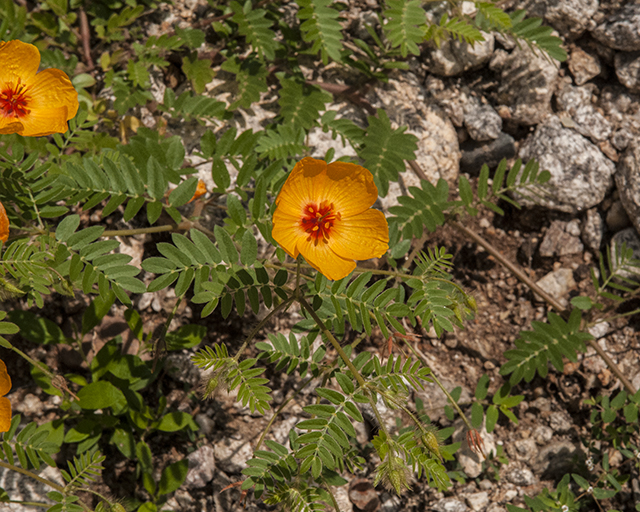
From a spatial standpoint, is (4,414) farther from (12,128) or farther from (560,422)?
(560,422)

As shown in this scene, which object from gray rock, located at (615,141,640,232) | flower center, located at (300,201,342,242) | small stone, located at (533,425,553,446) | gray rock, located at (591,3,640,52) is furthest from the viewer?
gray rock, located at (591,3,640,52)

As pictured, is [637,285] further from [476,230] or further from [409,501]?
[409,501]

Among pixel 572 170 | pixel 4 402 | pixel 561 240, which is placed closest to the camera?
pixel 4 402

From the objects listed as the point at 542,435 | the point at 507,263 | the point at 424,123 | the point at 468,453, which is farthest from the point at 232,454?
the point at 424,123

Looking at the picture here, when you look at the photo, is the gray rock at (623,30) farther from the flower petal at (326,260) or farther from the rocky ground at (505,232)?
the flower petal at (326,260)

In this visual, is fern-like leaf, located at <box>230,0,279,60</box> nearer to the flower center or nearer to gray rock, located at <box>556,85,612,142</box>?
the flower center

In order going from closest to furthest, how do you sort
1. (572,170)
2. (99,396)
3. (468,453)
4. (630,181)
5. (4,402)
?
1. (4,402)
2. (99,396)
3. (468,453)
4. (630,181)
5. (572,170)

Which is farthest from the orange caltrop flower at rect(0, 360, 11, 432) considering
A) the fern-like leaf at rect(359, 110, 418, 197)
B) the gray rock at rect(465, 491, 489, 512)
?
the gray rock at rect(465, 491, 489, 512)
